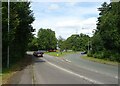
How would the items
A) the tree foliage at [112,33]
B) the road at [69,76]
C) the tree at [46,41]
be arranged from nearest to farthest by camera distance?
the road at [69,76] → the tree foliage at [112,33] → the tree at [46,41]

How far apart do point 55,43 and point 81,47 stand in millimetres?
19923

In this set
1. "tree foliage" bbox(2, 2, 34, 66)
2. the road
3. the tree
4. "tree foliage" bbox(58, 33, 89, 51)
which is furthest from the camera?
"tree foliage" bbox(58, 33, 89, 51)

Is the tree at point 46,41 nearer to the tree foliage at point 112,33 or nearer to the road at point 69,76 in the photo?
the tree foliage at point 112,33

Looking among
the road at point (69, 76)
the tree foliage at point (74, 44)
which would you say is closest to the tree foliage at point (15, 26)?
the road at point (69, 76)

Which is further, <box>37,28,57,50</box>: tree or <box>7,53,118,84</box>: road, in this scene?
<box>37,28,57,50</box>: tree

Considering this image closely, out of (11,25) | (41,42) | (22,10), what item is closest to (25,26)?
(22,10)

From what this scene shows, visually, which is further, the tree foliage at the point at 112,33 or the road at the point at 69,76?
the tree foliage at the point at 112,33

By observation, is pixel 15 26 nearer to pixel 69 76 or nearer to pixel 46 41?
pixel 69 76

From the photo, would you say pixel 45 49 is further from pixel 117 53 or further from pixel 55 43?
pixel 117 53

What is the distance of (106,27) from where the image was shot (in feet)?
206

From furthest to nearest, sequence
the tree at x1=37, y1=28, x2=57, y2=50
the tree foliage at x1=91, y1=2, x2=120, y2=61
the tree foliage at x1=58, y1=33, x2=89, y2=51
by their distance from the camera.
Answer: the tree foliage at x1=58, y1=33, x2=89, y2=51 → the tree at x1=37, y1=28, x2=57, y2=50 → the tree foliage at x1=91, y1=2, x2=120, y2=61

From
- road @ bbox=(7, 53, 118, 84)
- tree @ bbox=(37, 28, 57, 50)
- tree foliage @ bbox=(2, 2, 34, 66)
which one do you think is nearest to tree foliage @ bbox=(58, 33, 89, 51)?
tree @ bbox=(37, 28, 57, 50)

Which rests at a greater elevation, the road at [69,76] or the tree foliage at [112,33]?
the tree foliage at [112,33]

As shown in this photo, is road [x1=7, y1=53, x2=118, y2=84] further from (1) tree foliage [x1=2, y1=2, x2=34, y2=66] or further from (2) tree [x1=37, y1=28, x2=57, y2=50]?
(2) tree [x1=37, y1=28, x2=57, y2=50]
